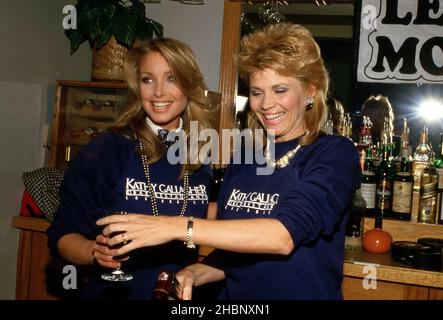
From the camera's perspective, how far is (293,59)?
1678 millimetres

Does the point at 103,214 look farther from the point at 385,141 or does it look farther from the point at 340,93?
the point at 340,93

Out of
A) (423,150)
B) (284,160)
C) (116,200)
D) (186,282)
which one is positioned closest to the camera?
(186,282)

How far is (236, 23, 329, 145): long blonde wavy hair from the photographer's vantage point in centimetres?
168

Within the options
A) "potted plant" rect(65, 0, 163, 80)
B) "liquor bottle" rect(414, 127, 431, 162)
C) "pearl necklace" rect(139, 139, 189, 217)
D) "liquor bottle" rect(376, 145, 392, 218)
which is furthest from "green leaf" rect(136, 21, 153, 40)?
"liquor bottle" rect(414, 127, 431, 162)

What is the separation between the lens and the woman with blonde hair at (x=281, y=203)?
1335 millimetres

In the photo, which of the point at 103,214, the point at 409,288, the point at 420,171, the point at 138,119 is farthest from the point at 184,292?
the point at 420,171

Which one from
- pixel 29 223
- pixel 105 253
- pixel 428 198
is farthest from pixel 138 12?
pixel 105 253

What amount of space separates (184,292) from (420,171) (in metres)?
1.98

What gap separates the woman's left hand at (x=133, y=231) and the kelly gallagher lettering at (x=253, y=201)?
43 cm

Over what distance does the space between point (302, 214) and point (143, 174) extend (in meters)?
0.69

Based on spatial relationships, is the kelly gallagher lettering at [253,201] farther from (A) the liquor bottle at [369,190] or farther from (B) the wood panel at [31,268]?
(B) the wood panel at [31,268]

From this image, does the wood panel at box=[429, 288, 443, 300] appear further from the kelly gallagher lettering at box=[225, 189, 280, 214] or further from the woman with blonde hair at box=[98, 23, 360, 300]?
the kelly gallagher lettering at box=[225, 189, 280, 214]

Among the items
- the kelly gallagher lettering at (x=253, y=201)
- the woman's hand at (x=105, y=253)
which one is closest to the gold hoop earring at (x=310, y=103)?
the kelly gallagher lettering at (x=253, y=201)

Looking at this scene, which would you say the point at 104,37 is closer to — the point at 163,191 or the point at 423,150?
the point at 163,191
